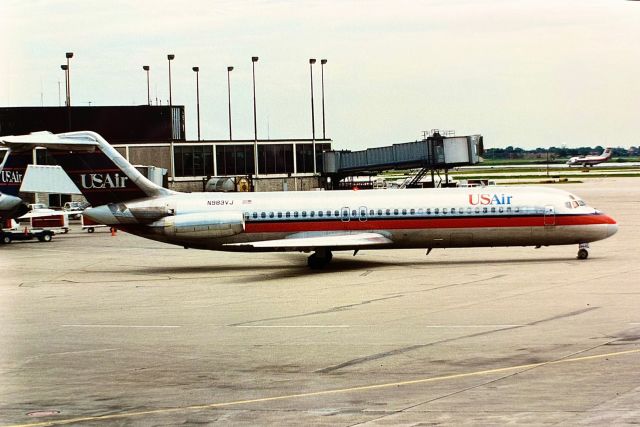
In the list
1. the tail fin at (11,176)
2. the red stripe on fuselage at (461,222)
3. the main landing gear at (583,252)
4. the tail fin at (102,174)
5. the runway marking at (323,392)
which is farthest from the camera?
the tail fin at (11,176)

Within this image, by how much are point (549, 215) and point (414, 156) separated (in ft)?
167

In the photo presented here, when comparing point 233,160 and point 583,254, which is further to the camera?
point 233,160

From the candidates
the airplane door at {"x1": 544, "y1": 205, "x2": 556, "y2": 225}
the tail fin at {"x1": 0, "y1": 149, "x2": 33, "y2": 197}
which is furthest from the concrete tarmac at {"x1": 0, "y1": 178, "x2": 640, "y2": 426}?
the tail fin at {"x1": 0, "y1": 149, "x2": 33, "y2": 197}

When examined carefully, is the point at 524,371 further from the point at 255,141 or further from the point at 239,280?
the point at 255,141

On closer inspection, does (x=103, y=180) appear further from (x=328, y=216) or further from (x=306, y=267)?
(x=328, y=216)

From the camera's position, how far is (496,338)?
2497 centimetres

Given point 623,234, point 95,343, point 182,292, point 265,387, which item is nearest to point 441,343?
point 265,387

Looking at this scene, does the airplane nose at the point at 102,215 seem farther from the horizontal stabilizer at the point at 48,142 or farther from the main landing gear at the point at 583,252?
the main landing gear at the point at 583,252

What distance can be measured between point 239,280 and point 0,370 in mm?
19242

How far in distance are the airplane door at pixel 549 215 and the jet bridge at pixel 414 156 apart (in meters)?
46.8

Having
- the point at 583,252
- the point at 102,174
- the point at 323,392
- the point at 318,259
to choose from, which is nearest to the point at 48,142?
the point at 102,174

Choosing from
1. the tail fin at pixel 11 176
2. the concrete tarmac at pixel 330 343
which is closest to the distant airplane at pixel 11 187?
the tail fin at pixel 11 176

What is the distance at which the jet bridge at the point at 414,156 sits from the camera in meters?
91.2

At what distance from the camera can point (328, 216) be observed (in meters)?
44.9
